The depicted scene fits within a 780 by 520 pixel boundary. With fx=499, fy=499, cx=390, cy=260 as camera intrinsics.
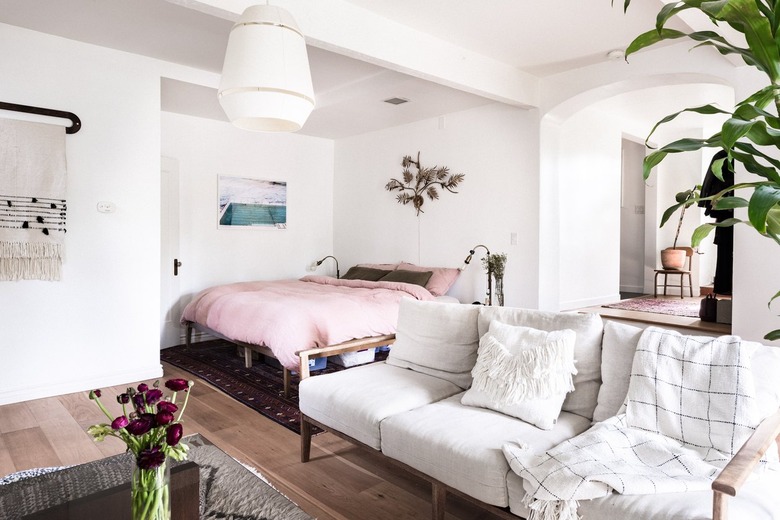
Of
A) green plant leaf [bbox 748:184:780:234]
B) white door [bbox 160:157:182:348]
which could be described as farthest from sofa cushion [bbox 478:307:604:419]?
white door [bbox 160:157:182:348]

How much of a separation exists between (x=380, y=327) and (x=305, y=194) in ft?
10.5

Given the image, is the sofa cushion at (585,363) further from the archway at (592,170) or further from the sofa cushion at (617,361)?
the archway at (592,170)

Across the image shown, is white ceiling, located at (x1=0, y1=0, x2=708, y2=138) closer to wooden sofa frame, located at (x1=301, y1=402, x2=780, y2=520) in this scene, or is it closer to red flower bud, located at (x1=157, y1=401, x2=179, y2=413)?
red flower bud, located at (x1=157, y1=401, x2=179, y2=413)

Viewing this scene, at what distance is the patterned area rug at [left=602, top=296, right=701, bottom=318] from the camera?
211 inches

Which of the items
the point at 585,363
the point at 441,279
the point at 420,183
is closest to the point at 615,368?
the point at 585,363

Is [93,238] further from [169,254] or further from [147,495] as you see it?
[147,495]

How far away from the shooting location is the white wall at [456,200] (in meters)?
5.04

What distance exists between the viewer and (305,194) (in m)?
6.83

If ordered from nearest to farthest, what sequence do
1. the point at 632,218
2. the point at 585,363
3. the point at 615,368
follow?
1. the point at 615,368
2. the point at 585,363
3. the point at 632,218

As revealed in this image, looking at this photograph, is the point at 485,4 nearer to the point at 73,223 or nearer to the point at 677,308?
the point at 73,223

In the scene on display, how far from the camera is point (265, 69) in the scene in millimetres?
1911

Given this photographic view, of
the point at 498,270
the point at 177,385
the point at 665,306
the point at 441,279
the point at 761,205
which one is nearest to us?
the point at 761,205

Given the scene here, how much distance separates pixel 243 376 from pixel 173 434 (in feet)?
10.6

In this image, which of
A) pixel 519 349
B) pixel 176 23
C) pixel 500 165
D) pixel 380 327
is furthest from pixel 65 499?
pixel 500 165
